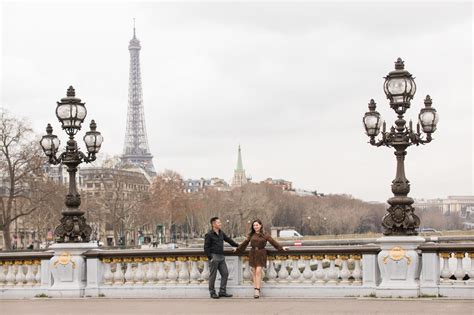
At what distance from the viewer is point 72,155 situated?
930 inches

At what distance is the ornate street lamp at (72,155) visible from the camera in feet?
76.4

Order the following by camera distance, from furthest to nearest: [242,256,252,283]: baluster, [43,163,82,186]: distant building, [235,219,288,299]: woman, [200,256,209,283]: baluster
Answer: [43,163,82,186]: distant building, [200,256,209,283]: baluster, [242,256,252,283]: baluster, [235,219,288,299]: woman

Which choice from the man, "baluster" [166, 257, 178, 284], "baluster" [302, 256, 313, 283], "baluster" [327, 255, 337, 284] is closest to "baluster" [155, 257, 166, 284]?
"baluster" [166, 257, 178, 284]

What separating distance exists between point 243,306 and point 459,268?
4694mm

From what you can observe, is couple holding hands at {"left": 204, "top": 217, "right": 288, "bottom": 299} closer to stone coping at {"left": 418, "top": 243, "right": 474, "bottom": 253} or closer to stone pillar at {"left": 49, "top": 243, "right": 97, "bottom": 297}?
stone coping at {"left": 418, "top": 243, "right": 474, "bottom": 253}

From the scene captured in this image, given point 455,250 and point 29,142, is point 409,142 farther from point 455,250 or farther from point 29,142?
point 29,142

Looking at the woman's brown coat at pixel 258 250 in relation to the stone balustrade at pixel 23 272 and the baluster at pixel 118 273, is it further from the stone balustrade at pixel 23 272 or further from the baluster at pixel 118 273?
the stone balustrade at pixel 23 272

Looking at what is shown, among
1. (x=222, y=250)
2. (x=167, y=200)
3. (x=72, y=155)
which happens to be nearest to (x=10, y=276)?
(x=72, y=155)

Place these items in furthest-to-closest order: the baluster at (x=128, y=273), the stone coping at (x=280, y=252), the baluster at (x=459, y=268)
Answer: the baluster at (x=128, y=273) < the stone coping at (x=280, y=252) < the baluster at (x=459, y=268)

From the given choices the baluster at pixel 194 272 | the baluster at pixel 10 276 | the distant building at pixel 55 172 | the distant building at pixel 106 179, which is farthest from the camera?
the distant building at pixel 106 179

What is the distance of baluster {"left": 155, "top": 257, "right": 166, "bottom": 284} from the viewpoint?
2225cm

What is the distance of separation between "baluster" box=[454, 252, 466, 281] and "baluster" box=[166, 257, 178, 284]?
21.7 feet

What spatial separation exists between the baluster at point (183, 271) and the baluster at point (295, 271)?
2569 mm

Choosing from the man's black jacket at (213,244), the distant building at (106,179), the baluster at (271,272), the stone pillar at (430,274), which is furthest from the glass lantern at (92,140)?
the distant building at (106,179)
